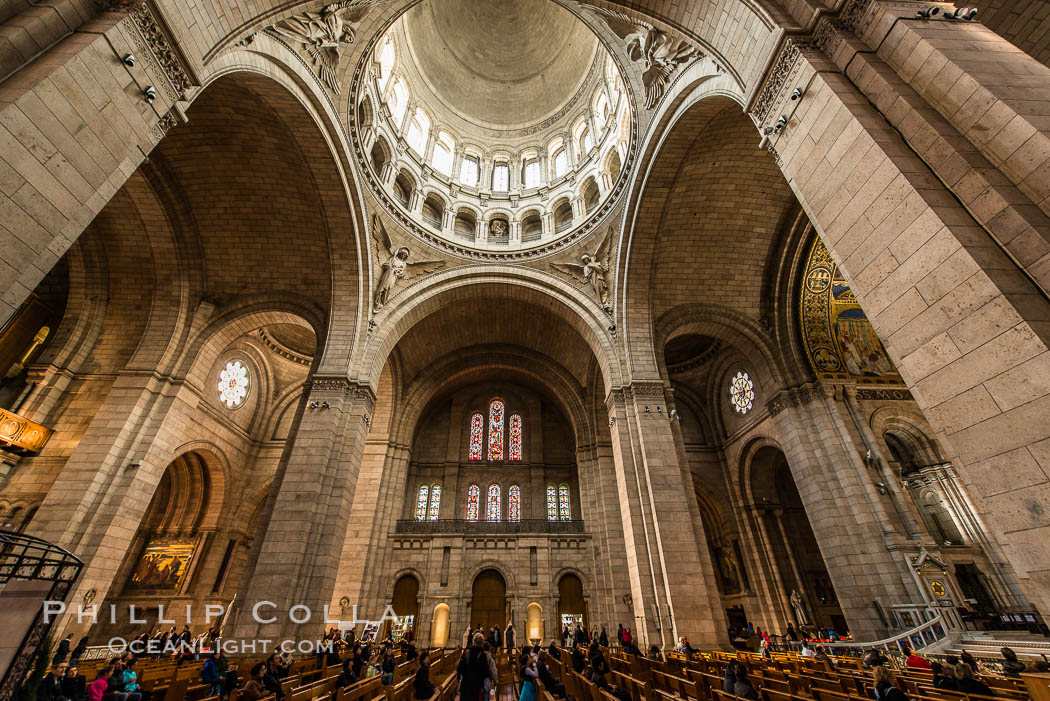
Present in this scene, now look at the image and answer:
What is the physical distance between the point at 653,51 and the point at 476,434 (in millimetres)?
16748

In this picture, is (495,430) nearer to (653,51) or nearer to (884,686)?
(653,51)

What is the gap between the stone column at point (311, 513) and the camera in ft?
29.3

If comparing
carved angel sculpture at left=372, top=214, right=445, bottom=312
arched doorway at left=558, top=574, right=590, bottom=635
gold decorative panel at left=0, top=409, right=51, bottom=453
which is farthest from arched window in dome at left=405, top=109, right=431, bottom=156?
arched doorway at left=558, top=574, right=590, bottom=635

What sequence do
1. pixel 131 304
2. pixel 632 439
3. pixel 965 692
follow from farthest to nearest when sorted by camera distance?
pixel 131 304 → pixel 632 439 → pixel 965 692

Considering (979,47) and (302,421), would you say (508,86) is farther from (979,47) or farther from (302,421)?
(979,47)

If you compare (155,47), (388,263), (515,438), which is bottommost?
(155,47)

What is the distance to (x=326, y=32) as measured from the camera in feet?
30.5

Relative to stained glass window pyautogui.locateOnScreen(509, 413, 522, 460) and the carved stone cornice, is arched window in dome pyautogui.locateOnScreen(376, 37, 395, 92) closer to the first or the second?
the carved stone cornice

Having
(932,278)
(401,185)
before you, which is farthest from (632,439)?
(401,185)

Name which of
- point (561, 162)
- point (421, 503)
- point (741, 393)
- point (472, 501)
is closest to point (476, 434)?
point (472, 501)

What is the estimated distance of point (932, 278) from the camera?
3625mm

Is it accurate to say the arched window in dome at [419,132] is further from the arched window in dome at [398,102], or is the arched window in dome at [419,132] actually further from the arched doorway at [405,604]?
the arched doorway at [405,604]

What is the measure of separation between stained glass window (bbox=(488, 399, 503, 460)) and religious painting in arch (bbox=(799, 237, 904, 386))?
13493mm

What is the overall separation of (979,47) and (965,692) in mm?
6321
